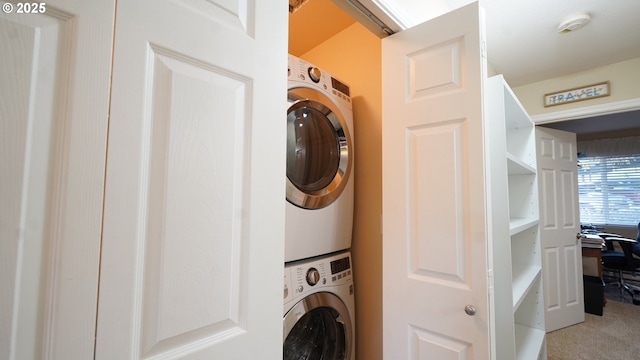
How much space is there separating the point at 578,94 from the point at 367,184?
232cm

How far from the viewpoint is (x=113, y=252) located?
17.5 inches

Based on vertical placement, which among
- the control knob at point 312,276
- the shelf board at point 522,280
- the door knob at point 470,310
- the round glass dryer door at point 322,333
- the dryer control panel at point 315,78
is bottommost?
the round glass dryer door at point 322,333

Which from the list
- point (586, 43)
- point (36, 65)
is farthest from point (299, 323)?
point (586, 43)

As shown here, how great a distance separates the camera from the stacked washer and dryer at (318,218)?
1197mm

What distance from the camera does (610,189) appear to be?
4754 millimetres

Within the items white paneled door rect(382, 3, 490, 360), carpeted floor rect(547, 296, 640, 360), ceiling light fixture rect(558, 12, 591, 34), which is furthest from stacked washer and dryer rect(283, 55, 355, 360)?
carpeted floor rect(547, 296, 640, 360)

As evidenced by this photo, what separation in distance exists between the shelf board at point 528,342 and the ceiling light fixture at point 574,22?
6.68 ft

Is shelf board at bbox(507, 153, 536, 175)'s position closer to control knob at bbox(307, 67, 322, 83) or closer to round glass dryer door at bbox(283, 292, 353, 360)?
control knob at bbox(307, 67, 322, 83)

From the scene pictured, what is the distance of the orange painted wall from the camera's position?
60.9 inches

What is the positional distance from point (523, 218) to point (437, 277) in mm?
1230

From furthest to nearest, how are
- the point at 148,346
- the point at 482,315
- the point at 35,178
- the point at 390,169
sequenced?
the point at 390,169, the point at 482,315, the point at 148,346, the point at 35,178

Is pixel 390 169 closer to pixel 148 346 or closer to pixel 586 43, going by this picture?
pixel 148 346

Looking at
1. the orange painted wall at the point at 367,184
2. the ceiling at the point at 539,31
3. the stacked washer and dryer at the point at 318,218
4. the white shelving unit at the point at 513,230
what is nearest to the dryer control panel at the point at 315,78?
the stacked washer and dryer at the point at 318,218

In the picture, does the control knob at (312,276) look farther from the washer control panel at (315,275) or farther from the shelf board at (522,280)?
the shelf board at (522,280)
